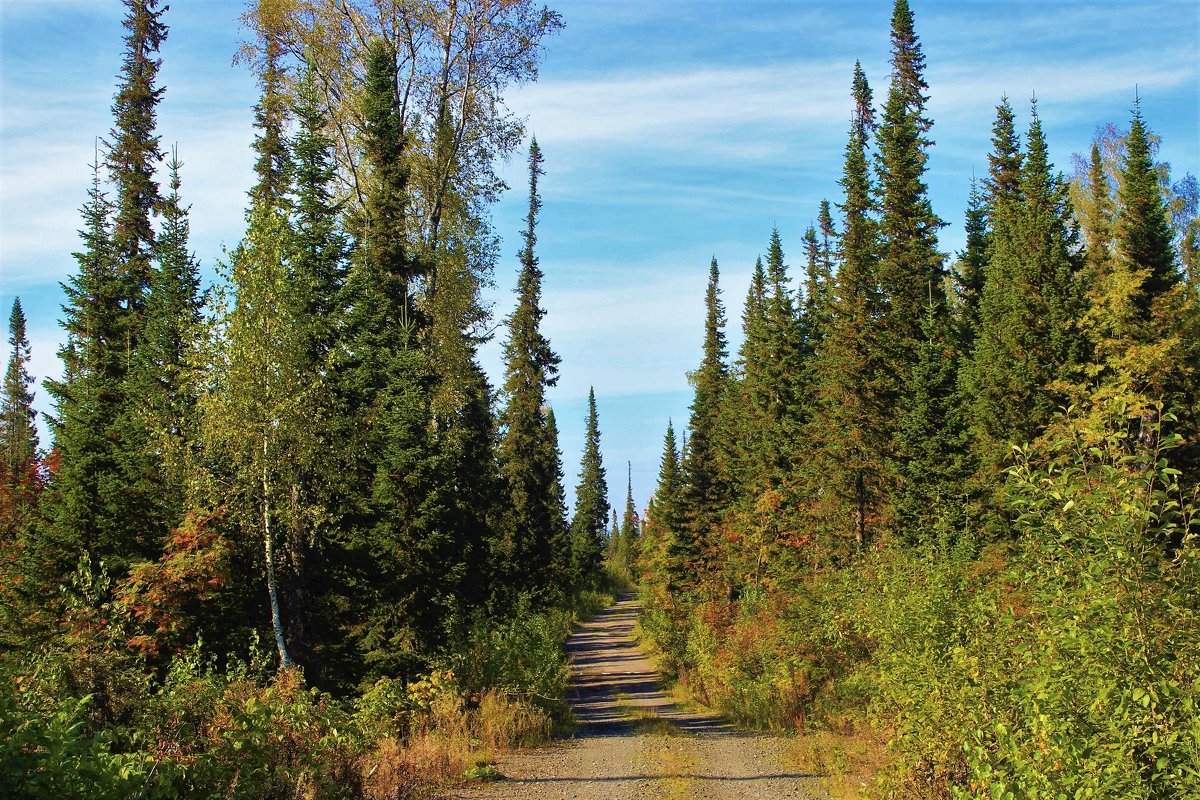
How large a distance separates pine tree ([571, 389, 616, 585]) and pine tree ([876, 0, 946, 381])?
51.3 meters

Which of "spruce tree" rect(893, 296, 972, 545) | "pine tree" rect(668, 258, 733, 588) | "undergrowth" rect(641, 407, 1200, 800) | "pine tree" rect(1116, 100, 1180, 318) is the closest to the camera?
"undergrowth" rect(641, 407, 1200, 800)

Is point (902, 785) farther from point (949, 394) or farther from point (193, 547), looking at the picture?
point (949, 394)

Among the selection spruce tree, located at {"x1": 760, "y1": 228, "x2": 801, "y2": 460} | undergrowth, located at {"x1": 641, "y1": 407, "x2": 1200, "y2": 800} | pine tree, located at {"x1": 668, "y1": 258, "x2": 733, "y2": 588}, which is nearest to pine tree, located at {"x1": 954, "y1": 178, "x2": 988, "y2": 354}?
spruce tree, located at {"x1": 760, "y1": 228, "x2": 801, "y2": 460}

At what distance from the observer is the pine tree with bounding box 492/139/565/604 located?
1517 inches

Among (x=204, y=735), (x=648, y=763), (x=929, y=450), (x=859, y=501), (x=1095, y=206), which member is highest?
(x=1095, y=206)

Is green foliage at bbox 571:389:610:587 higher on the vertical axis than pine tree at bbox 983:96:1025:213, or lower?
lower

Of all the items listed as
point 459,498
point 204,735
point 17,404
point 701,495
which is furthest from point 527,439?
point 17,404

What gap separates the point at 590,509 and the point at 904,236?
59592 mm

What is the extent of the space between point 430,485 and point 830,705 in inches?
423

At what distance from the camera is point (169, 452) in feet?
50.4

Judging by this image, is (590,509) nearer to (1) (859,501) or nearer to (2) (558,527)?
(2) (558,527)

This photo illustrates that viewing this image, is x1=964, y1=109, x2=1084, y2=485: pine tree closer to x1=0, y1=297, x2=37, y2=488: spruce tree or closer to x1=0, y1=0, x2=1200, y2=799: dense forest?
x1=0, y1=0, x2=1200, y2=799: dense forest

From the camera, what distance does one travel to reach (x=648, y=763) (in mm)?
15000

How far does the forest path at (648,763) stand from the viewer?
12641 millimetres
